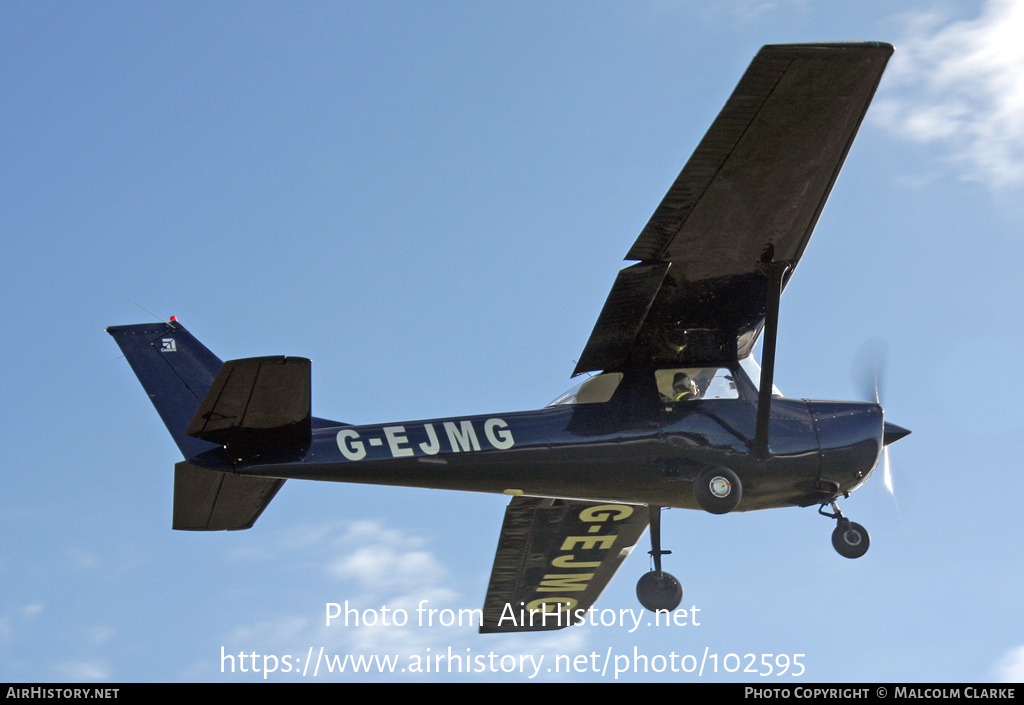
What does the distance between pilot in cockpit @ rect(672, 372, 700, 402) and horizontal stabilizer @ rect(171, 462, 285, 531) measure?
162 inches

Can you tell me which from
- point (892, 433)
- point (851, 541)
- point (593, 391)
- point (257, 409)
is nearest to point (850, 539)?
point (851, 541)

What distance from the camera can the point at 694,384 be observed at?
12555 millimetres

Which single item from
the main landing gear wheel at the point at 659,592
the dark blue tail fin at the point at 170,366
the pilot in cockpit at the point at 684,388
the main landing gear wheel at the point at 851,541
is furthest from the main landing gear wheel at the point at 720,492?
the dark blue tail fin at the point at 170,366

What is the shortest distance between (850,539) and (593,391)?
9.84ft

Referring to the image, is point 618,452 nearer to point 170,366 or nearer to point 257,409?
point 257,409

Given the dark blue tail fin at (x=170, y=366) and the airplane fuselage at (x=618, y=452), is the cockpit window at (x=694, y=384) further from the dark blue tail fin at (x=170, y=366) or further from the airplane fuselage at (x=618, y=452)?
the dark blue tail fin at (x=170, y=366)

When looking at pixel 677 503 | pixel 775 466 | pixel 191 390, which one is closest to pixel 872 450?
pixel 775 466

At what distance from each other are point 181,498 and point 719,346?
5600mm

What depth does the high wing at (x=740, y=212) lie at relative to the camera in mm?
10250

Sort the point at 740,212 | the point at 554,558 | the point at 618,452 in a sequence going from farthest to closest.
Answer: the point at 554,558, the point at 618,452, the point at 740,212

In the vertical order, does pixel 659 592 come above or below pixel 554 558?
below

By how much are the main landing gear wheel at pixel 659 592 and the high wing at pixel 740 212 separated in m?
2.49

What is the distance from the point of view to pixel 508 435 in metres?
12.1

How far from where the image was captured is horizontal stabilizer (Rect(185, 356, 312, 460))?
10.4 meters
